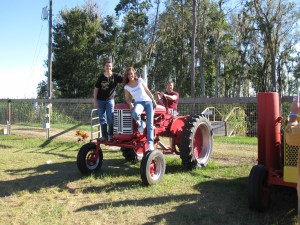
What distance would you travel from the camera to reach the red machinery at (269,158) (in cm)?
474

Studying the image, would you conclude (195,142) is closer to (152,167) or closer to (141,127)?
(141,127)

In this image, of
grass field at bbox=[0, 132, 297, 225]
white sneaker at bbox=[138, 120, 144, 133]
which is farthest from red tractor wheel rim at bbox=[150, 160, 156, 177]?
white sneaker at bbox=[138, 120, 144, 133]

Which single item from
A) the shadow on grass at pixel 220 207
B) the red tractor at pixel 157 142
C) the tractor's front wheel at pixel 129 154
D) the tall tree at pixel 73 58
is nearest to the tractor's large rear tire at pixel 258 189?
the shadow on grass at pixel 220 207

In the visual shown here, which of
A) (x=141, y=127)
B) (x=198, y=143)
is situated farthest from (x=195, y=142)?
(x=141, y=127)

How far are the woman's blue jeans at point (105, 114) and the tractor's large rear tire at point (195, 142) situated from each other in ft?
4.66

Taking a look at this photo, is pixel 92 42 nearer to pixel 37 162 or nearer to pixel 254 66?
pixel 254 66

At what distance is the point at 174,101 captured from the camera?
28.9 feet

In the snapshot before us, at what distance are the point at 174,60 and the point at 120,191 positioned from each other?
44990mm

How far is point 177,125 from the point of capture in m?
7.96

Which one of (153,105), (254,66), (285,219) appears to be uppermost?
(254,66)

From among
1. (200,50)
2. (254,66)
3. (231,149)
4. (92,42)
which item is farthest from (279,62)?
(231,149)

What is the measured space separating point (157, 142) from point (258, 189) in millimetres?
3187

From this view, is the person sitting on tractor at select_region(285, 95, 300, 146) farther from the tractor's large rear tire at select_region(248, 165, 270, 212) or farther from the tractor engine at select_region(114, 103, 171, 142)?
the tractor engine at select_region(114, 103, 171, 142)

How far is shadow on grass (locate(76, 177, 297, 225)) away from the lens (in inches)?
183
